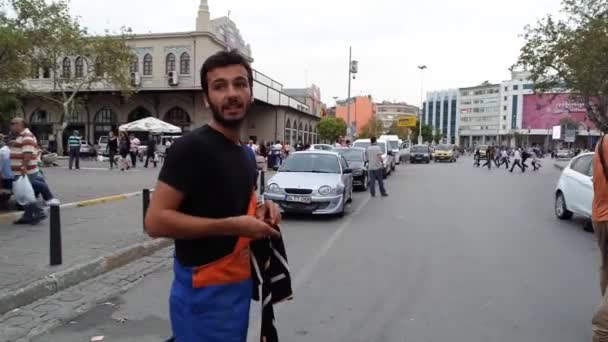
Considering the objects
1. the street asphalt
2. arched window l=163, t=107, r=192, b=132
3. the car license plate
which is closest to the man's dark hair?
the street asphalt

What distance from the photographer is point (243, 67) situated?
7.02ft

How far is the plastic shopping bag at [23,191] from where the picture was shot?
8016 millimetres

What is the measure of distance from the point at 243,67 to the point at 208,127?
31 centimetres

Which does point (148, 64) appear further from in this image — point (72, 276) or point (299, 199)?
point (72, 276)

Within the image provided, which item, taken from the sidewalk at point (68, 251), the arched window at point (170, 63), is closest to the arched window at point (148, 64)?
the arched window at point (170, 63)

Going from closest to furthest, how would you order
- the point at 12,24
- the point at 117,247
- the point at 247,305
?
1. the point at 247,305
2. the point at 117,247
3. the point at 12,24

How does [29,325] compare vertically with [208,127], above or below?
below

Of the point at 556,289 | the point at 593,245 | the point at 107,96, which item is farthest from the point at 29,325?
the point at 107,96

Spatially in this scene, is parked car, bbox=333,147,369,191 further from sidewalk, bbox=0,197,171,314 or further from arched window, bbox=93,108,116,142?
arched window, bbox=93,108,116,142

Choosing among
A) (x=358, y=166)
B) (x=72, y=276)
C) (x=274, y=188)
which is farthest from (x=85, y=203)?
(x=358, y=166)

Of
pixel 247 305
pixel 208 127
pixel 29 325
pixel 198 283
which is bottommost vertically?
pixel 29 325

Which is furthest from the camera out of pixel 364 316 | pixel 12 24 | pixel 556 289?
pixel 12 24

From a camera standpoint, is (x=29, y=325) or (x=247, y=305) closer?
(x=247, y=305)

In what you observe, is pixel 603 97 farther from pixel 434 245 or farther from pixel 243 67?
pixel 243 67
